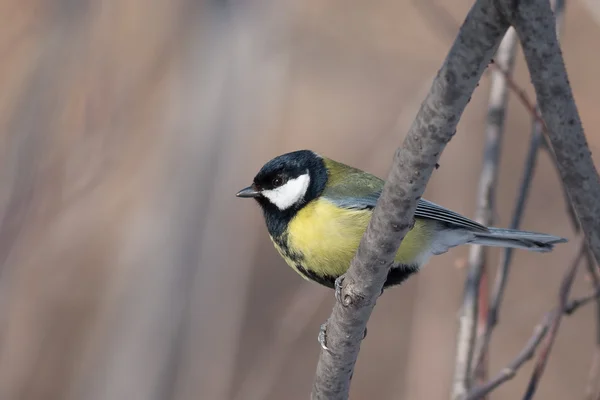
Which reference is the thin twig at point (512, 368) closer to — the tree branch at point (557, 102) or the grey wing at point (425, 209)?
the grey wing at point (425, 209)

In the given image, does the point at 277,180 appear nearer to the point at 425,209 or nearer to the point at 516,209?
the point at 425,209

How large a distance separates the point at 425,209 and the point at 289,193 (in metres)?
0.51

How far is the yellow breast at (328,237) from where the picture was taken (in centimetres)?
243

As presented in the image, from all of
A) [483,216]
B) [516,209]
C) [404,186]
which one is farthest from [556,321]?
[404,186]

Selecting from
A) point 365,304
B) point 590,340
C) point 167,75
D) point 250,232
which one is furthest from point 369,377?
point 365,304

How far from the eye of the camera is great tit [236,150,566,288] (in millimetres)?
2449

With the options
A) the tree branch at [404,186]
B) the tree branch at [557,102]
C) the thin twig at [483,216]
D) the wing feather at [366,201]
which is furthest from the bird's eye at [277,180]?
the tree branch at [557,102]

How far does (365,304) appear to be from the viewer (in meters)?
1.65

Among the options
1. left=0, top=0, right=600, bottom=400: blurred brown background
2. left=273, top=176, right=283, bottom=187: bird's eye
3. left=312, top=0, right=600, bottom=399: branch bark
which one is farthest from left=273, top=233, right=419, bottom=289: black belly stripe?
left=312, top=0, right=600, bottom=399: branch bark

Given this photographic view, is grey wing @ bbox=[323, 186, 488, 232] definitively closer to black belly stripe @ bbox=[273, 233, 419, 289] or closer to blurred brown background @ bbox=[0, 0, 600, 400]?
black belly stripe @ bbox=[273, 233, 419, 289]

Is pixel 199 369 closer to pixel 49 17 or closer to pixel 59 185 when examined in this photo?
pixel 59 185

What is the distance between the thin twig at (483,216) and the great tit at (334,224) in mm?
94

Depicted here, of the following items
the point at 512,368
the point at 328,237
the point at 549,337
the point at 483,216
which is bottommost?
the point at 512,368

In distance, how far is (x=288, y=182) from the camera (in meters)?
2.77
